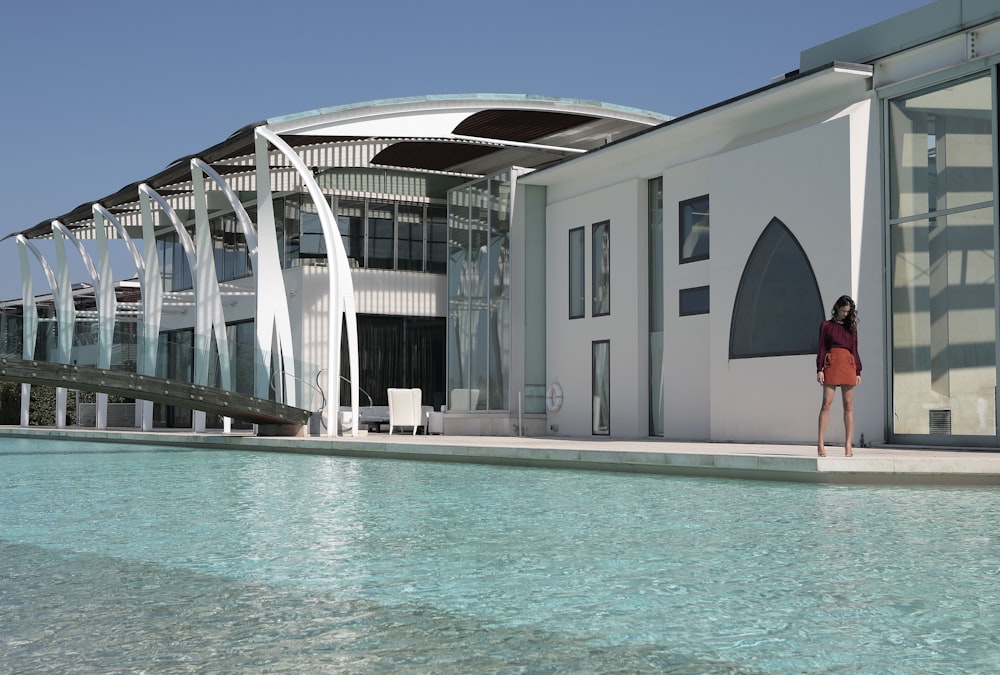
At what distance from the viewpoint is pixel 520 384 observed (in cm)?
2445

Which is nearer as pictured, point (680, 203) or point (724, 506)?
point (724, 506)

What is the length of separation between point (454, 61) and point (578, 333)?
8.53 meters

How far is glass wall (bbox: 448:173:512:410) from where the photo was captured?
25.2 metres

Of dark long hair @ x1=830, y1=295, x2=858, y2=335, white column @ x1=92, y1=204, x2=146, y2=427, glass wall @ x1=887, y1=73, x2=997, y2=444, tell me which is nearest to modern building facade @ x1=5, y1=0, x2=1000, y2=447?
glass wall @ x1=887, y1=73, x2=997, y2=444

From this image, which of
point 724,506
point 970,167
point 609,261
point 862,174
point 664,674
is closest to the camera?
point 664,674

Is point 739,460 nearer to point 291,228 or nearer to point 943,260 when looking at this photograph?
point 943,260

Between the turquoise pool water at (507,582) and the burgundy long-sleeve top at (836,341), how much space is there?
2281 mm

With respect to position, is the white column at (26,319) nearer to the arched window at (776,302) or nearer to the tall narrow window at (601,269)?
the tall narrow window at (601,269)

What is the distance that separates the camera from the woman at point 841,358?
493 inches

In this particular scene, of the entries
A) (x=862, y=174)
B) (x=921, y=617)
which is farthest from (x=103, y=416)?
(x=921, y=617)

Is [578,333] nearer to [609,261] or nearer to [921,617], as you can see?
[609,261]

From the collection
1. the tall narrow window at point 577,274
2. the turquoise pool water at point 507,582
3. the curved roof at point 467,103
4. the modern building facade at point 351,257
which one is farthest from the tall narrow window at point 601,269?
the turquoise pool water at point 507,582

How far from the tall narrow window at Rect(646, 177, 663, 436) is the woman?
8.48 meters

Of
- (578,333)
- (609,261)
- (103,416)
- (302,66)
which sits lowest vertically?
(103,416)
